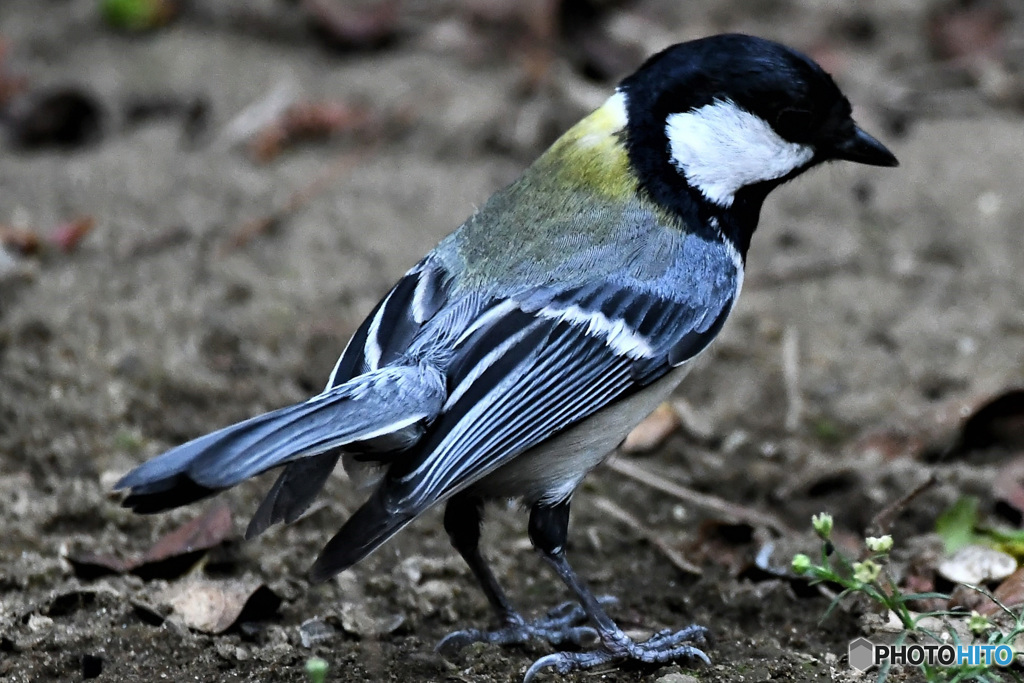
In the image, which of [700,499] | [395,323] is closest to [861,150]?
[700,499]

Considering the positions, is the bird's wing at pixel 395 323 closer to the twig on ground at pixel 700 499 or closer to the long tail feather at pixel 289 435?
the long tail feather at pixel 289 435

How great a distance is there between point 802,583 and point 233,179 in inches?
126

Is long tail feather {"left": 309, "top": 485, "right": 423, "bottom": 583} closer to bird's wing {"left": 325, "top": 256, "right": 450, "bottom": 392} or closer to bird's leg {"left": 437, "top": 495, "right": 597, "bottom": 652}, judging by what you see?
bird's wing {"left": 325, "top": 256, "right": 450, "bottom": 392}

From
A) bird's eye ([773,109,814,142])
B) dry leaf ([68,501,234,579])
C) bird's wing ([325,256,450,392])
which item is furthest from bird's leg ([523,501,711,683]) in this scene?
bird's eye ([773,109,814,142])

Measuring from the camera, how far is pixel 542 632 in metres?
3.12

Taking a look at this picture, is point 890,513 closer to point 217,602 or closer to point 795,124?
point 795,124

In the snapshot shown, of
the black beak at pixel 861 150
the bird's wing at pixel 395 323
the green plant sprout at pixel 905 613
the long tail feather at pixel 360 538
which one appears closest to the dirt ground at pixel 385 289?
the green plant sprout at pixel 905 613

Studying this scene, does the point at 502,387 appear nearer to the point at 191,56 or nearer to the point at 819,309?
the point at 819,309

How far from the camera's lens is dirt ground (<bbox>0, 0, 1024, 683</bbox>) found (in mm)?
3123

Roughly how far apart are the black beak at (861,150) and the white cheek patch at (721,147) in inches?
8.0

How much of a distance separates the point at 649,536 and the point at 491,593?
0.60 meters

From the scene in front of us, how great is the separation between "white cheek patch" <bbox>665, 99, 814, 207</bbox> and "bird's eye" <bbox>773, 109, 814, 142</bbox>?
0.02 metres

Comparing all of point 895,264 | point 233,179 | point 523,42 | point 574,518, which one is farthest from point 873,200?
point 233,179

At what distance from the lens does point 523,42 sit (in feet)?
19.9
